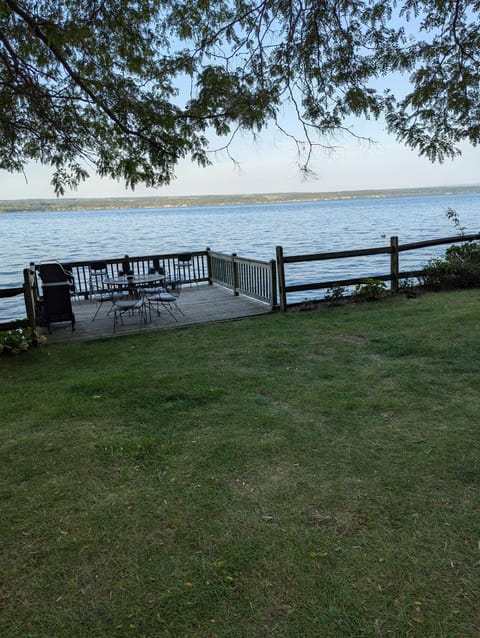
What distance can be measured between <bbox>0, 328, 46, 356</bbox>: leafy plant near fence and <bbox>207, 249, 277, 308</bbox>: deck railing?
4.25m

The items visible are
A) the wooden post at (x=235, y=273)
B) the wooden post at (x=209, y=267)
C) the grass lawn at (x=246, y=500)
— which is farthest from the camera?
the wooden post at (x=209, y=267)

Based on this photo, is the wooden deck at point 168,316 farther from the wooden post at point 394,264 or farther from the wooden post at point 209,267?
the wooden post at point 394,264

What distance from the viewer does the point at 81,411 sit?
4.52 metres

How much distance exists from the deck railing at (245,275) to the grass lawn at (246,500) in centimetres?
368

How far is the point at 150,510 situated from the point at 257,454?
3.07ft

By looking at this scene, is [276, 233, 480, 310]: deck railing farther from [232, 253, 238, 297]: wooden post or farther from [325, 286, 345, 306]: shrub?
[232, 253, 238, 297]: wooden post

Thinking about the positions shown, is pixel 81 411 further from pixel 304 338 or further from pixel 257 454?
pixel 304 338

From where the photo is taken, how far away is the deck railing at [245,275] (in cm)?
927

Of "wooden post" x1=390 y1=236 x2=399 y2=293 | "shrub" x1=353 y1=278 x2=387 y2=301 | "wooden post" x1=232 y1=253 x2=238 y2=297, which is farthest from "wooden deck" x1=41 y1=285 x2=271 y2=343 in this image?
"wooden post" x1=390 y1=236 x2=399 y2=293

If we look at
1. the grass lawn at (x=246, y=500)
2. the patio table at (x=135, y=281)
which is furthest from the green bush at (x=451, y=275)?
the patio table at (x=135, y=281)

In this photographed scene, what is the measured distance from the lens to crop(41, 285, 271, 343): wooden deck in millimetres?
8070

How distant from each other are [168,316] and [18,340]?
2936 millimetres

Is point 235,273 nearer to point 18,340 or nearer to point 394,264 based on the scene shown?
point 394,264

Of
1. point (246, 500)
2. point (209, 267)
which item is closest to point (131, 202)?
point (209, 267)
